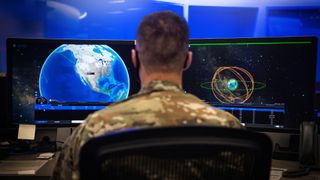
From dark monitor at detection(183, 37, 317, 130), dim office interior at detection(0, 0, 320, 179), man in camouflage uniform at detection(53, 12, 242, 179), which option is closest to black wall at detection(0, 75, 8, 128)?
dim office interior at detection(0, 0, 320, 179)

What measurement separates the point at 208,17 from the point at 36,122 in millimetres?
1531

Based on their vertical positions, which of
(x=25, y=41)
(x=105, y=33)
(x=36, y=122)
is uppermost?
(x=105, y=33)

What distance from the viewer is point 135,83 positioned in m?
1.98

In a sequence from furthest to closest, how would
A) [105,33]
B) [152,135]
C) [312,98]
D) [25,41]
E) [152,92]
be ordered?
[105,33] < [25,41] < [312,98] < [152,92] < [152,135]

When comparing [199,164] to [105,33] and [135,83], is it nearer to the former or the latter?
[135,83]

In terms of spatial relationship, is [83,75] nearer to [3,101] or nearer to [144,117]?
[3,101]

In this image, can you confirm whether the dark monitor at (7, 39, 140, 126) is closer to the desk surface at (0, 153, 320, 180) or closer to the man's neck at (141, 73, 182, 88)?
the desk surface at (0, 153, 320, 180)

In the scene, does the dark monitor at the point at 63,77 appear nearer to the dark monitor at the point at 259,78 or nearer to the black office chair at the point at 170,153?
the dark monitor at the point at 259,78

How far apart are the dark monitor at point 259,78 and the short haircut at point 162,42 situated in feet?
3.02

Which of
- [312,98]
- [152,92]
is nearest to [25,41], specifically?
[152,92]

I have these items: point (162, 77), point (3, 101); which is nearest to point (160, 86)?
point (162, 77)

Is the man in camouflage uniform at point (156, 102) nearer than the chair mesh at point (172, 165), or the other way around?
the chair mesh at point (172, 165)

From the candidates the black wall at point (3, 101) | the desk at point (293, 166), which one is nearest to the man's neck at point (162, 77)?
the desk at point (293, 166)

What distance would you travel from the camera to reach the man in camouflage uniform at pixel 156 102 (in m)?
0.85
